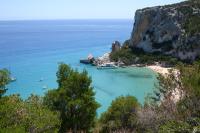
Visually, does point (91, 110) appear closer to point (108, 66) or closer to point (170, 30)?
point (108, 66)

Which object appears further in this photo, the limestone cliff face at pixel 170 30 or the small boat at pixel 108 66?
the small boat at pixel 108 66

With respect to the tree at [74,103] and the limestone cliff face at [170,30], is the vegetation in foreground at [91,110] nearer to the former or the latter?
the tree at [74,103]

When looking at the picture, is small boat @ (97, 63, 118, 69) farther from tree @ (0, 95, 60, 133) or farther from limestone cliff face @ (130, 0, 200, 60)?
tree @ (0, 95, 60, 133)

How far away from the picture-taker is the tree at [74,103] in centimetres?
2836

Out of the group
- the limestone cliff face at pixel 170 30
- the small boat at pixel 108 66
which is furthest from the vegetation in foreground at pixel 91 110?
the limestone cliff face at pixel 170 30

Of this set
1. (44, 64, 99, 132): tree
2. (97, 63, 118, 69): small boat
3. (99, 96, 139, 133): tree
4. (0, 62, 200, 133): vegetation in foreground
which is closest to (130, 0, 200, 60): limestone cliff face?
(97, 63, 118, 69): small boat

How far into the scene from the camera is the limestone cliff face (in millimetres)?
79938

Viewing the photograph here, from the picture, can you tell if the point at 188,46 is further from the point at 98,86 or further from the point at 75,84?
the point at 75,84

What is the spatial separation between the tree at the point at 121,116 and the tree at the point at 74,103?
1.50 m

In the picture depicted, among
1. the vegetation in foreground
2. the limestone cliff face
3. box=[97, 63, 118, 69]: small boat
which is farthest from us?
box=[97, 63, 118, 69]: small boat

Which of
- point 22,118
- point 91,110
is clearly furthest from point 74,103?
point 22,118

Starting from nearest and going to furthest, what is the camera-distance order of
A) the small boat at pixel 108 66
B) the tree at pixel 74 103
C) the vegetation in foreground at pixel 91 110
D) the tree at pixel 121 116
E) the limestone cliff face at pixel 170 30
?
the vegetation in foreground at pixel 91 110 → the tree at pixel 74 103 → the tree at pixel 121 116 → the limestone cliff face at pixel 170 30 → the small boat at pixel 108 66

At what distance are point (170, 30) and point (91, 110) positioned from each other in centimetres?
5967

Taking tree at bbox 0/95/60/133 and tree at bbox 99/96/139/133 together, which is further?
tree at bbox 99/96/139/133
